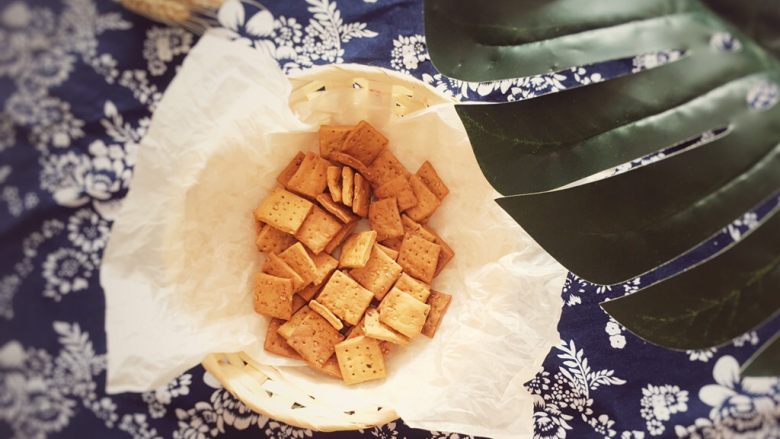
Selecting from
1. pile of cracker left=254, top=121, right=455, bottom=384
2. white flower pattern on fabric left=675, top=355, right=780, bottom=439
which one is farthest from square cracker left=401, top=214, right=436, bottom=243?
white flower pattern on fabric left=675, top=355, right=780, bottom=439

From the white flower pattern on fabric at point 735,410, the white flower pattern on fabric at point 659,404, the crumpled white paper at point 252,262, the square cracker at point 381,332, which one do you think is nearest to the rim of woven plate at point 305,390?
the crumpled white paper at point 252,262

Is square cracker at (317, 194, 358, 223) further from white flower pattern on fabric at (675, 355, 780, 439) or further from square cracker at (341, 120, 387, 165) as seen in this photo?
white flower pattern on fabric at (675, 355, 780, 439)

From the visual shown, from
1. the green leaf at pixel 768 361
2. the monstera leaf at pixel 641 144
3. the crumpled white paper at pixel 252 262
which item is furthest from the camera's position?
the crumpled white paper at pixel 252 262

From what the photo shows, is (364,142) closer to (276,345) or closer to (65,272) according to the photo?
(276,345)

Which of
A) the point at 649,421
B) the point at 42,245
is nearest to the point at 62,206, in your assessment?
the point at 42,245

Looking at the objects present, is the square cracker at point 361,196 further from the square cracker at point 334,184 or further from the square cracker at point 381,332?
the square cracker at point 381,332

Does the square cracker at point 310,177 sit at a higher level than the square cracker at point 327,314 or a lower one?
higher

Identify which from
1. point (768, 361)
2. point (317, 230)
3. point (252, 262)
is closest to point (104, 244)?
point (252, 262)
